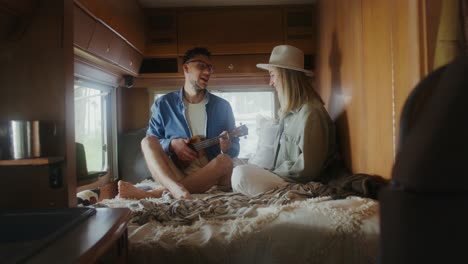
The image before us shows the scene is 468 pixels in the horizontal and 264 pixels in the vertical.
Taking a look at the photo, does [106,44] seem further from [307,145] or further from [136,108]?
[307,145]

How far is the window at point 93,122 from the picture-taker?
2515 mm

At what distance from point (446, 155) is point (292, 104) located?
1.71 metres

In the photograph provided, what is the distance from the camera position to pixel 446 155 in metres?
0.31

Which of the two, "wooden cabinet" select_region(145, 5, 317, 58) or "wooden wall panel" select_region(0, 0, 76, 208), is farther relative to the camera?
"wooden cabinet" select_region(145, 5, 317, 58)

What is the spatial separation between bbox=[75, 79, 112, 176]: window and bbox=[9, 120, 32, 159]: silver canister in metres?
1.44

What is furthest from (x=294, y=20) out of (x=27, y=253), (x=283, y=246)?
(x=27, y=253)

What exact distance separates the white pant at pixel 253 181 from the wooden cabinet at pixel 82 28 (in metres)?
1.19

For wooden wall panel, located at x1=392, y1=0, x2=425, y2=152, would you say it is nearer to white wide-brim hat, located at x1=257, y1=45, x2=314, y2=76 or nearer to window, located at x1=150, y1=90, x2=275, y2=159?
white wide-brim hat, located at x1=257, y1=45, x2=314, y2=76

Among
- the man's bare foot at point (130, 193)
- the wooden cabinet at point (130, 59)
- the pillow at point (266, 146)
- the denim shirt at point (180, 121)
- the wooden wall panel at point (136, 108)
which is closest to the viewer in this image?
the man's bare foot at point (130, 193)

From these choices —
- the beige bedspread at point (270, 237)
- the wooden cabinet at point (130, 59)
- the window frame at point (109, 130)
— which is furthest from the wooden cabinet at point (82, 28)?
the beige bedspread at point (270, 237)

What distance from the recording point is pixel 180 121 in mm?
2508

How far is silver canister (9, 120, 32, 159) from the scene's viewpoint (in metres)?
1.06

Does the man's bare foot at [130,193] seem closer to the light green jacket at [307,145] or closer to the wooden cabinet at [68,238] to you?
the light green jacket at [307,145]

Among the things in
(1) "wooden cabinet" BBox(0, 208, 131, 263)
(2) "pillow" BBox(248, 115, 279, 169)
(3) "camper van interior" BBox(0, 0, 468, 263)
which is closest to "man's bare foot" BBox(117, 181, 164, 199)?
(3) "camper van interior" BBox(0, 0, 468, 263)
